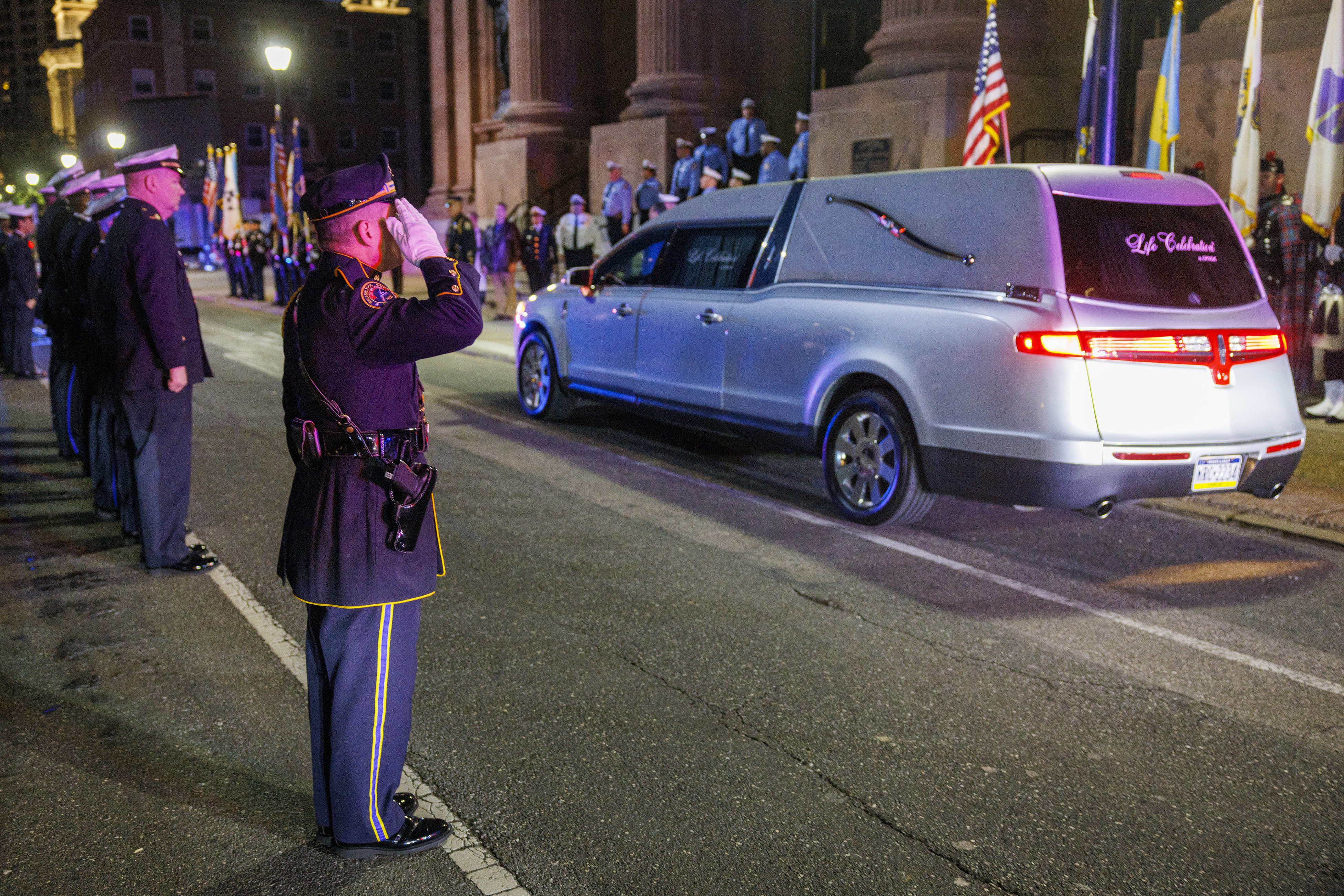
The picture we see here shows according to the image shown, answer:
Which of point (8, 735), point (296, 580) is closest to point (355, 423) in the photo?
point (296, 580)

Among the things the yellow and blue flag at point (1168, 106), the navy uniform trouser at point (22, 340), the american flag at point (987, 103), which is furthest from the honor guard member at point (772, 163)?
the navy uniform trouser at point (22, 340)

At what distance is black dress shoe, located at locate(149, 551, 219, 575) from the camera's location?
6141 mm

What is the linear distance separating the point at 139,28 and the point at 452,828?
285 feet

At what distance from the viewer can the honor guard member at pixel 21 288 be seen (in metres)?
13.9

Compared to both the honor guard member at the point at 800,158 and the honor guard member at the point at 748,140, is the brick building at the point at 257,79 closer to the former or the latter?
the honor guard member at the point at 748,140

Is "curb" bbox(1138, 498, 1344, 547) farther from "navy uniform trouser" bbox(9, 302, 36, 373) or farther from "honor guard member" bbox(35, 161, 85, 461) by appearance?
"navy uniform trouser" bbox(9, 302, 36, 373)

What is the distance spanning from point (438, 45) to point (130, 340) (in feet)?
113

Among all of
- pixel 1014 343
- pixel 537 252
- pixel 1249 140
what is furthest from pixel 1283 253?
pixel 537 252

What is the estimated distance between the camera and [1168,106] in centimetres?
1239

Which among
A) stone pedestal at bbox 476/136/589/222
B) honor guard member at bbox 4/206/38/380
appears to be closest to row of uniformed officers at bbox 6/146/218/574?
honor guard member at bbox 4/206/38/380

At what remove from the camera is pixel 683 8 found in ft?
78.8

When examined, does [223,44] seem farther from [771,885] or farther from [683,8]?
[771,885]

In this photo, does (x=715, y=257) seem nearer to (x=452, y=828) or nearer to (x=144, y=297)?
(x=144, y=297)

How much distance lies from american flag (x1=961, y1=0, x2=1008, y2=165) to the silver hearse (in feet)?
19.4
